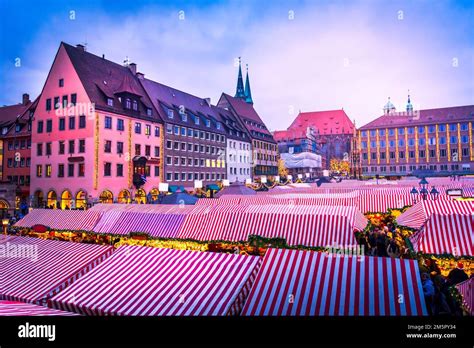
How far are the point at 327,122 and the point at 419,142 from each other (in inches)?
1657

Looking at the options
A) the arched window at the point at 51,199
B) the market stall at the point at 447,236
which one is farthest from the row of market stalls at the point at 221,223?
the arched window at the point at 51,199

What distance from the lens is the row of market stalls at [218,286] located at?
466 centimetres

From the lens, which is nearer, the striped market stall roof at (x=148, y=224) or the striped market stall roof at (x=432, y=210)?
the striped market stall roof at (x=432, y=210)

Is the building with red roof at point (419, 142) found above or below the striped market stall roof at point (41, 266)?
above

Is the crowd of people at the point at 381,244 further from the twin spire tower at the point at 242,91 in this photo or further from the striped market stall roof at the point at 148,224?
the twin spire tower at the point at 242,91

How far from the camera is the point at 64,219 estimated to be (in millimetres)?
14242

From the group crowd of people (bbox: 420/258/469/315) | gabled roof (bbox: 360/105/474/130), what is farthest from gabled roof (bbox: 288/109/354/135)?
crowd of people (bbox: 420/258/469/315)

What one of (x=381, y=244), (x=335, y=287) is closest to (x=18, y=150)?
(x=381, y=244)

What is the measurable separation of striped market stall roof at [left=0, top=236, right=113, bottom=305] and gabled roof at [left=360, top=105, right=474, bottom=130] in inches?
2801

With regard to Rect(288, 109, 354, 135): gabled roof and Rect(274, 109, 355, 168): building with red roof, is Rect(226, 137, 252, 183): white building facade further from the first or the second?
Rect(288, 109, 354, 135): gabled roof

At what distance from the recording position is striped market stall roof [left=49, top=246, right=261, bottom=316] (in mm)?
5016

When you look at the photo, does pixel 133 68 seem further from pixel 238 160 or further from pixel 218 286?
pixel 218 286

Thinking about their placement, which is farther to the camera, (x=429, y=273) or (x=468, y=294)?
(x=429, y=273)
